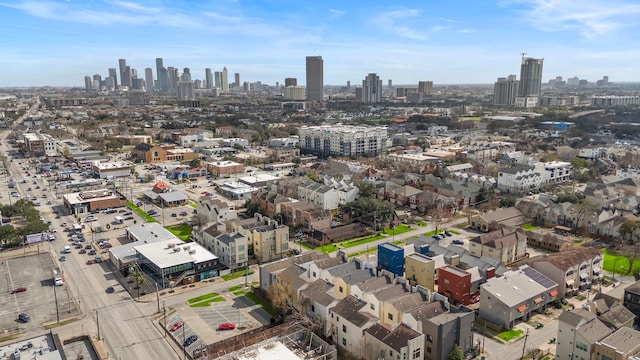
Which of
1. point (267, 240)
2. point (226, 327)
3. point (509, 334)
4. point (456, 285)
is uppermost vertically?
point (267, 240)

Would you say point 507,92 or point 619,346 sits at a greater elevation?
point 507,92

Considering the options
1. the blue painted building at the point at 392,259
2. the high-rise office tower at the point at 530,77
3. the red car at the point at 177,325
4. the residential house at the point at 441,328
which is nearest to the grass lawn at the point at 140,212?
the red car at the point at 177,325

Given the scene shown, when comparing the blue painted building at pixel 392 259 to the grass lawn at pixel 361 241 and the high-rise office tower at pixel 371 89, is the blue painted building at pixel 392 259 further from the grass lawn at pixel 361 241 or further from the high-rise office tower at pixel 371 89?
the high-rise office tower at pixel 371 89

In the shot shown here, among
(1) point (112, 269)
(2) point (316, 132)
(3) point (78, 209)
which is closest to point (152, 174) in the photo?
(3) point (78, 209)

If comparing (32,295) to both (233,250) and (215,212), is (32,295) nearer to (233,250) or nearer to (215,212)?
(233,250)

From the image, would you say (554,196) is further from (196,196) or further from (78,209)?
(78,209)

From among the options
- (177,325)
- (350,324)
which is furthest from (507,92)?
(177,325)

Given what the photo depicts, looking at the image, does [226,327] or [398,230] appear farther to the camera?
[398,230]
